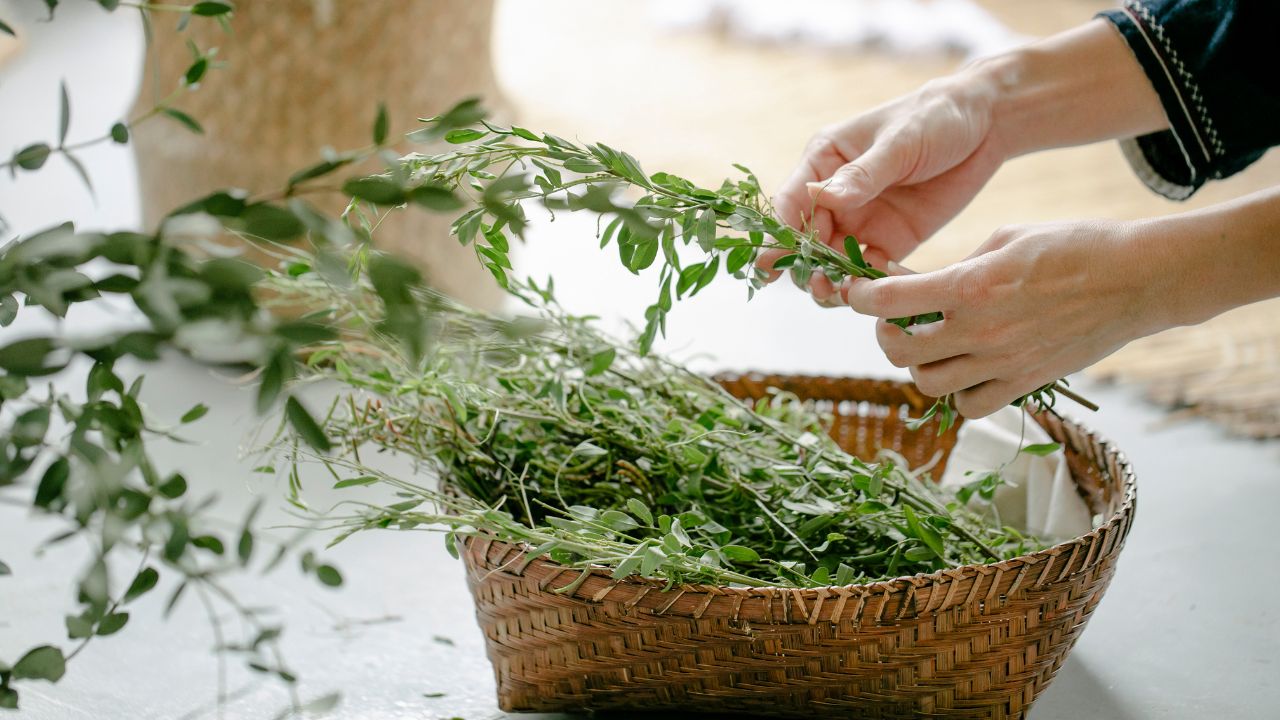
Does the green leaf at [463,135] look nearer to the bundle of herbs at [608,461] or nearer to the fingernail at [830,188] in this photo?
the bundle of herbs at [608,461]

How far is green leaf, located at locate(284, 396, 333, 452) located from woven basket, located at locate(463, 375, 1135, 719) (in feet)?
1.19

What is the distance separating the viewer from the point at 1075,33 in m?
1.06

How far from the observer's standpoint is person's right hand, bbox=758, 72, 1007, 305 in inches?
35.2

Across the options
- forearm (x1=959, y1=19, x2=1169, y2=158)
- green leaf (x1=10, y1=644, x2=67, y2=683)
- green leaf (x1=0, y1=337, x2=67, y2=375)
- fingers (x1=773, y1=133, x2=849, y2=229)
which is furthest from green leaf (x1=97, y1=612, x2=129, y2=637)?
forearm (x1=959, y1=19, x2=1169, y2=158)

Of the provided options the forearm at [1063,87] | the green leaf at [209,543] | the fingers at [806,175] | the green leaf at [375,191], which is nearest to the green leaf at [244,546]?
the green leaf at [209,543]

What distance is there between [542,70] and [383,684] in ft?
9.78

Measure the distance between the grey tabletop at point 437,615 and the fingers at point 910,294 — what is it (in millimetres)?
327

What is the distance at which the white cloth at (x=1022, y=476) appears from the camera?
0.94 meters

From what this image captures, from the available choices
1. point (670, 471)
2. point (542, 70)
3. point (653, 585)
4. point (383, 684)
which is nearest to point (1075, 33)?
point (670, 471)

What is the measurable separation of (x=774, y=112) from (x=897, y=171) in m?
2.28

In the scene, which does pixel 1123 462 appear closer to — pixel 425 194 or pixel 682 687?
pixel 682 687

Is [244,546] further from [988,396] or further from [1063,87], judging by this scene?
[1063,87]

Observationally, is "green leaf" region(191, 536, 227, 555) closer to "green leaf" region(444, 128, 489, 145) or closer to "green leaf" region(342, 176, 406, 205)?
"green leaf" region(342, 176, 406, 205)

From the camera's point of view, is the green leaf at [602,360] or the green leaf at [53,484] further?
the green leaf at [602,360]
